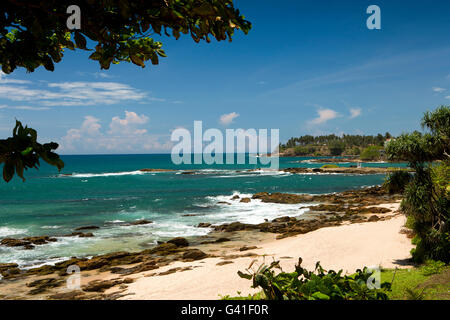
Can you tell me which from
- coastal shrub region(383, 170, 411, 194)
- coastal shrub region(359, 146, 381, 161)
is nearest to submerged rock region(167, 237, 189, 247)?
coastal shrub region(383, 170, 411, 194)

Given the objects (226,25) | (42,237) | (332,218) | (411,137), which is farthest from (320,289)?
(332,218)

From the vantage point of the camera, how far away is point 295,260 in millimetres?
14938

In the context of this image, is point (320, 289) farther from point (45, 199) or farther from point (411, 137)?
point (45, 199)

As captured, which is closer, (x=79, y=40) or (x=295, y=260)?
(x=79, y=40)

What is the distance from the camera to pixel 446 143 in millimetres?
11125

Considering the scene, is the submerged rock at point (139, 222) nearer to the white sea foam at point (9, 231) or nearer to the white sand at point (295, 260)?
the white sea foam at point (9, 231)

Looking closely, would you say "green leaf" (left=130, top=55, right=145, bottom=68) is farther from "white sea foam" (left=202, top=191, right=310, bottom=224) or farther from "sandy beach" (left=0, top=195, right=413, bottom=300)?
"white sea foam" (left=202, top=191, right=310, bottom=224)

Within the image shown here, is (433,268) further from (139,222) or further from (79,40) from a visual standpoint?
(139,222)

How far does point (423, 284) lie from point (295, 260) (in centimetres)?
788

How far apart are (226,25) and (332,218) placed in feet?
91.2

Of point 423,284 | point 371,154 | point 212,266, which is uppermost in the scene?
point 371,154

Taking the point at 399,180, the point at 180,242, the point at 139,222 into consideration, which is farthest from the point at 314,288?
the point at 139,222

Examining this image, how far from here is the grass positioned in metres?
5.76

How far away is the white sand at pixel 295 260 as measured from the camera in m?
11.8
